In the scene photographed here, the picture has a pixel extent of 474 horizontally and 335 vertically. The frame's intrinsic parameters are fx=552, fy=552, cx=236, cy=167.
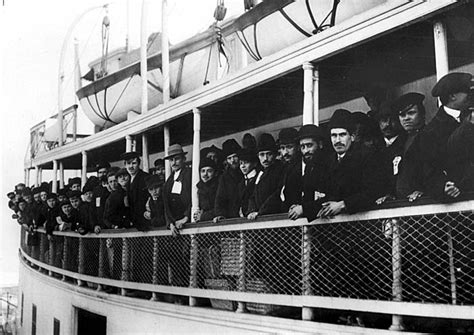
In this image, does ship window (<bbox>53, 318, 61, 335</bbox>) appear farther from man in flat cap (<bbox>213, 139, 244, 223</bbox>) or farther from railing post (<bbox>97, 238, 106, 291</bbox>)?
man in flat cap (<bbox>213, 139, 244, 223</bbox>)

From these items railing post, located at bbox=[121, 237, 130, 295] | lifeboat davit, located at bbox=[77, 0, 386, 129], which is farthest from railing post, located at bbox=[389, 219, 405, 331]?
railing post, located at bbox=[121, 237, 130, 295]

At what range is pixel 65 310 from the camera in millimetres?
9547

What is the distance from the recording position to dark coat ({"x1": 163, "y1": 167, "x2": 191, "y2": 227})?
667cm

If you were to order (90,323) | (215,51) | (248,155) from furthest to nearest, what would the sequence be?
(215,51) < (90,323) < (248,155)

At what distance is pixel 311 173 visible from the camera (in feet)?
14.5

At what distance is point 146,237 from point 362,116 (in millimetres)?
4135

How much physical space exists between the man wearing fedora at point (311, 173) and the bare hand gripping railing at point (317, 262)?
149 mm


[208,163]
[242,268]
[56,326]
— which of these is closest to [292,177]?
[242,268]

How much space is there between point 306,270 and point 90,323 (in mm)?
5447

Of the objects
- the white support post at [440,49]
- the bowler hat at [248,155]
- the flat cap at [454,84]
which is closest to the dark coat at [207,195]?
the bowler hat at [248,155]

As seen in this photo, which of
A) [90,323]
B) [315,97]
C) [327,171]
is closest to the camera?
[327,171]

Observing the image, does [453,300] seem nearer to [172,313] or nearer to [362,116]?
[362,116]

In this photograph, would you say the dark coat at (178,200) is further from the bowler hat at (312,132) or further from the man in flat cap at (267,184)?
the bowler hat at (312,132)

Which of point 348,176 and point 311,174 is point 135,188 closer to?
point 311,174
